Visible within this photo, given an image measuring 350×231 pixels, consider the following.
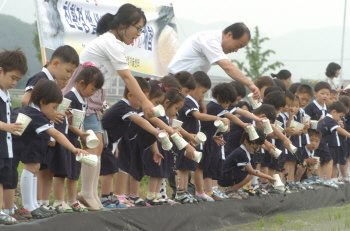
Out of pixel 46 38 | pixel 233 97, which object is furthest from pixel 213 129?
pixel 46 38

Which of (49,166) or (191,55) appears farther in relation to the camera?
(191,55)

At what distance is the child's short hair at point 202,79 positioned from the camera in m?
8.19

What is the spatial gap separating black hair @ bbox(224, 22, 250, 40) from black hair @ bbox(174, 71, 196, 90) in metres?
0.82

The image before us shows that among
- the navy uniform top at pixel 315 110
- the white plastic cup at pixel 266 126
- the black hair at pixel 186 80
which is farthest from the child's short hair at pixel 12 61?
the navy uniform top at pixel 315 110

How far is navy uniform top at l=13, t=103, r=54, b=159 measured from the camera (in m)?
5.88

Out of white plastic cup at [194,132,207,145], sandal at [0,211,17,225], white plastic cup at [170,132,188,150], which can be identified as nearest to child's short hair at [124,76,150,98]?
white plastic cup at [170,132,188,150]

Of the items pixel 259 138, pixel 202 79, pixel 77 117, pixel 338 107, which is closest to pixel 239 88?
pixel 259 138

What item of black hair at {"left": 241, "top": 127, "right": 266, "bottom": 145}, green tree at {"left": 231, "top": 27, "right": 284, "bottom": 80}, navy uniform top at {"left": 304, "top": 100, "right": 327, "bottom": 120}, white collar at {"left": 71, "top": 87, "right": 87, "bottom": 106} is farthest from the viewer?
green tree at {"left": 231, "top": 27, "right": 284, "bottom": 80}

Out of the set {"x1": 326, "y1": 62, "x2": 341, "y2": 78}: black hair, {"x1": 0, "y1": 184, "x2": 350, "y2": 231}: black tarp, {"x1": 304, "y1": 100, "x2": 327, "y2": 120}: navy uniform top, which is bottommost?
{"x1": 0, "y1": 184, "x2": 350, "y2": 231}: black tarp

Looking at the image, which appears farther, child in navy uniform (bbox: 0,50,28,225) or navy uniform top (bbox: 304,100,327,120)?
navy uniform top (bbox: 304,100,327,120)

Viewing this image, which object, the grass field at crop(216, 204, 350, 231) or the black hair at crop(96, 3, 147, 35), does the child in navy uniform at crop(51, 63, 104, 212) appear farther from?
the grass field at crop(216, 204, 350, 231)

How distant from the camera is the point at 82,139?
250 inches

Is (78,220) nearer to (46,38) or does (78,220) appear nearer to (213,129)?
(213,129)

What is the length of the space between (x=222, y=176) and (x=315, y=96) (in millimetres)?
3385
